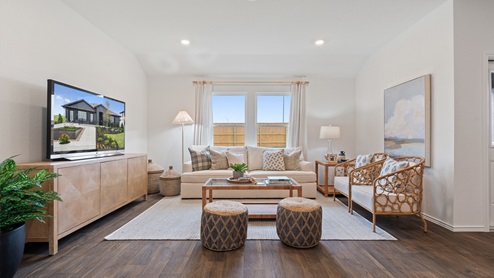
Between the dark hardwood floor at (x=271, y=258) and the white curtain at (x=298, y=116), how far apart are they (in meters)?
2.73

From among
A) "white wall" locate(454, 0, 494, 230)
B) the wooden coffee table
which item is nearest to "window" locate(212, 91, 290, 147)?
the wooden coffee table

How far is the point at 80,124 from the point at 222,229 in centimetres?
209

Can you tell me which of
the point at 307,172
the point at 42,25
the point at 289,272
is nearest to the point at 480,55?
the point at 307,172

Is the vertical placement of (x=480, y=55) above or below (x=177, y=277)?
above

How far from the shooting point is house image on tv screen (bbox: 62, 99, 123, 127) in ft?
8.30

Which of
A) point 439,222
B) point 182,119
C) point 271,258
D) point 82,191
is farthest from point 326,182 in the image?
point 82,191

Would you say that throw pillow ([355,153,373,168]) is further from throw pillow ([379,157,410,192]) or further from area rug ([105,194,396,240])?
area rug ([105,194,396,240])

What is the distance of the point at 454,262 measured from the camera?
1.95 metres

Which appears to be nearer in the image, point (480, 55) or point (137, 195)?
point (480, 55)

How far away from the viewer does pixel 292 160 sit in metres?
4.30

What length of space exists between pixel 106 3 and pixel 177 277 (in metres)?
3.11

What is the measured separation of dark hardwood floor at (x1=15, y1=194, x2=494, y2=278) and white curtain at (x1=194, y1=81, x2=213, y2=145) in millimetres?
2745

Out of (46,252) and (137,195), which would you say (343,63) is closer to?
(137,195)

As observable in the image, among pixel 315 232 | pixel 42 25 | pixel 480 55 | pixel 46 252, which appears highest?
pixel 42 25
